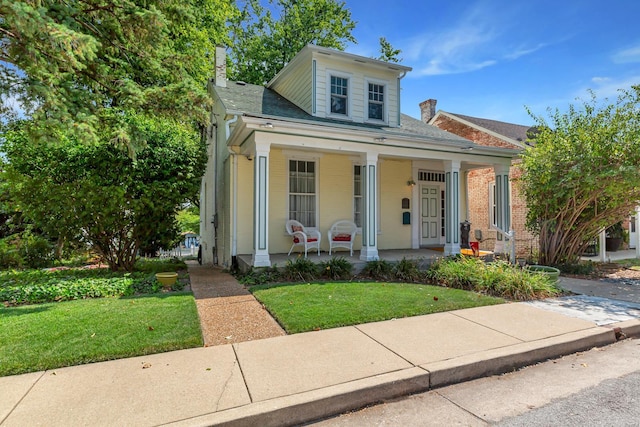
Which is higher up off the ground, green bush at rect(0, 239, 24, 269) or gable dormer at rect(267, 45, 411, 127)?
gable dormer at rect(267, 45, 411, 127)

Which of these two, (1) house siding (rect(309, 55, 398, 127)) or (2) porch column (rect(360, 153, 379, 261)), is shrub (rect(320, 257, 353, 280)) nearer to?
(2) porch column (rect(360, 153, 379, 261))

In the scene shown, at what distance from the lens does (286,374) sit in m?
3.17

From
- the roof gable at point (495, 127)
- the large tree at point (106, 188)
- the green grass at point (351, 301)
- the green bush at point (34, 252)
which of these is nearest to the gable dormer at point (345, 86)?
the large tree at point (106, 188)

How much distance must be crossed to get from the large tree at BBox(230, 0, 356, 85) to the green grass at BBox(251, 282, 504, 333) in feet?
54.0

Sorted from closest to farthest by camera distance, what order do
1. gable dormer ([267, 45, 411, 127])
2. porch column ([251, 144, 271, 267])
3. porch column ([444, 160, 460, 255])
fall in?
porch column ([251, 144, 271, 267]), porch column ([444, 160, 460, 255]), gable dormer ([267, 45, 411, 127])

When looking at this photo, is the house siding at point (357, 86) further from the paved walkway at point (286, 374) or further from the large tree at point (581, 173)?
the paved walkway at point (286, 374)

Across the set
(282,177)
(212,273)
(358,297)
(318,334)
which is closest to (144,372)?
(318,334)

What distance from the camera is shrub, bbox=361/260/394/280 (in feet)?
25.1

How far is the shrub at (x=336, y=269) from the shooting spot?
7.43 meters

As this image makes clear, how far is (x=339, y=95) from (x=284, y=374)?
8743 mm

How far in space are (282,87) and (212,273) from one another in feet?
23.1


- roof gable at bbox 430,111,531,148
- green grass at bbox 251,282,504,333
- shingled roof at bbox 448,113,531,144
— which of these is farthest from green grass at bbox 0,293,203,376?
shingled roof at bbox 448,113,531,144

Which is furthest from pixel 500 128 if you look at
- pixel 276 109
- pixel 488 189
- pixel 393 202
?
pixel 276 109

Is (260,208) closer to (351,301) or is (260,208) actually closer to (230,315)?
(230,315)
